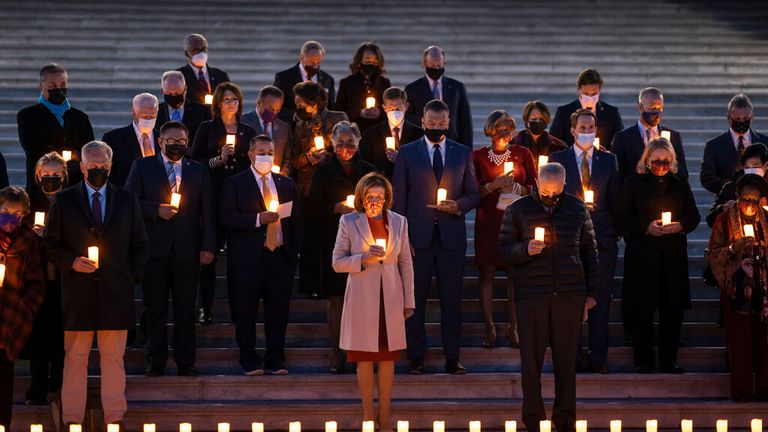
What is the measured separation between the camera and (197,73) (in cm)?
1325

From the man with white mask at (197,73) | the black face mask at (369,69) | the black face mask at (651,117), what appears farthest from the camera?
the man with white mask at (197,73)

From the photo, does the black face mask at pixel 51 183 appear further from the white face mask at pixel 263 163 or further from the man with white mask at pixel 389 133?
the man with white mask at pixel 389 133

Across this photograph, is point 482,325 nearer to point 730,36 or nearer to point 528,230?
point 528,230

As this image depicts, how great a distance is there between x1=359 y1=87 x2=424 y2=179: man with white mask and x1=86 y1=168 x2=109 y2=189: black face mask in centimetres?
258

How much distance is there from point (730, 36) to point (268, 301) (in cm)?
910

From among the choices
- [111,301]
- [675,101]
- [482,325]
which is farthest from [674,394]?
[675,101]

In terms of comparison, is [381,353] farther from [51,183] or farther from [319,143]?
[51,183]

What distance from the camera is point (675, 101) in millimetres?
16812

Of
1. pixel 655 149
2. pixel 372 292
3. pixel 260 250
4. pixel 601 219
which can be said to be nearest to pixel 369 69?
pixel 260 250

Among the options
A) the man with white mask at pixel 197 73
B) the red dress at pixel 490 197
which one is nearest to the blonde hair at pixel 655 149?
the red dress at pixel 490 197

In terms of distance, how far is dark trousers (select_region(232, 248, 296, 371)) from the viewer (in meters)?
11.4

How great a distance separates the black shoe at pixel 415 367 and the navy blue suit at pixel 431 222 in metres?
0.03

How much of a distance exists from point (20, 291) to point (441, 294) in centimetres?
304

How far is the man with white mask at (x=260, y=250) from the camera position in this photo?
1139 centimetres
